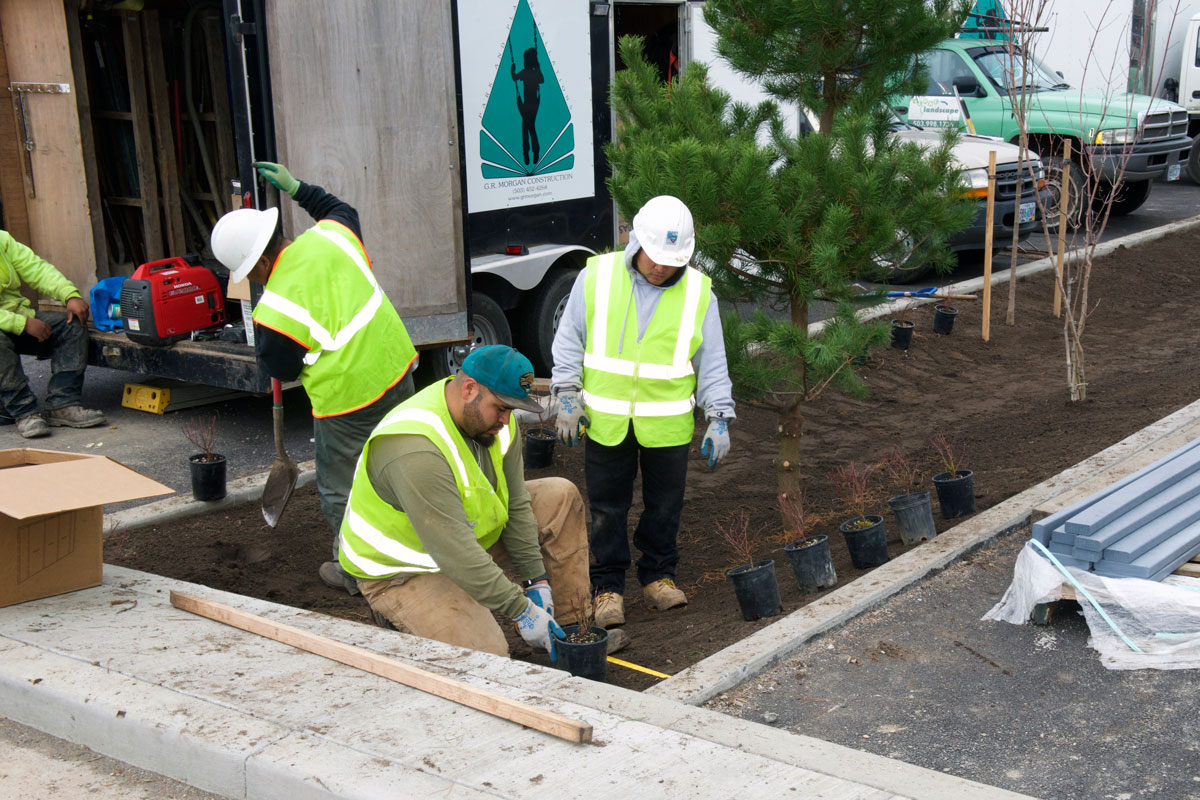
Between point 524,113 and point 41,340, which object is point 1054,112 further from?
point 41,340

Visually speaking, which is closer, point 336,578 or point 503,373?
point 503,373

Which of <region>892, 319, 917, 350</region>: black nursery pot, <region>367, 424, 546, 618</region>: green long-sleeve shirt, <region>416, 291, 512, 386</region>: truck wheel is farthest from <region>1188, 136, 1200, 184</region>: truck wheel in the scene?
<region>367, 424, 546, 618</region>: green long-sleeve shirt

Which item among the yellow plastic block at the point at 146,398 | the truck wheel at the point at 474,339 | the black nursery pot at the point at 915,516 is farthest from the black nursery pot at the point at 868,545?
the yellow plastic block at the point at 146,398

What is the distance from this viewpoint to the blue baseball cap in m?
3.68

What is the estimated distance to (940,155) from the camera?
4848mm

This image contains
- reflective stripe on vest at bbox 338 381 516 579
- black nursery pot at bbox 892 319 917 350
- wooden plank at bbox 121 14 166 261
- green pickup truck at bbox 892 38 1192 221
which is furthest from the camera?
green pickup truck at bbox 892 38 1192 221

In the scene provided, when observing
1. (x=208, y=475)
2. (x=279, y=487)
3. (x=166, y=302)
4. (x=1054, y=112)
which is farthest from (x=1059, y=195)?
(x=208, y=475)

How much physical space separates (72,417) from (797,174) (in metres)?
4.85

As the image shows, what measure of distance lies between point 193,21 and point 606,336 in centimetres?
519

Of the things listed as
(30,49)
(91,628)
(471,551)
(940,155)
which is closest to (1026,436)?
(940,155)

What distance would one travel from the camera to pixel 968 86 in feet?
44.1

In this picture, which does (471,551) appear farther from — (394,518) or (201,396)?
(201,396)

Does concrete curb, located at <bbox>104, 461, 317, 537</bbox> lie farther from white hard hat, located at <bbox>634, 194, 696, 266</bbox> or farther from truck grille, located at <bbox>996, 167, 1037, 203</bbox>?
truck grille, located at <bbox>996, 167, 1037, 203</bbox>

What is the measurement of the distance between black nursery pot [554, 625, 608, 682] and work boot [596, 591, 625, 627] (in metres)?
0.75
